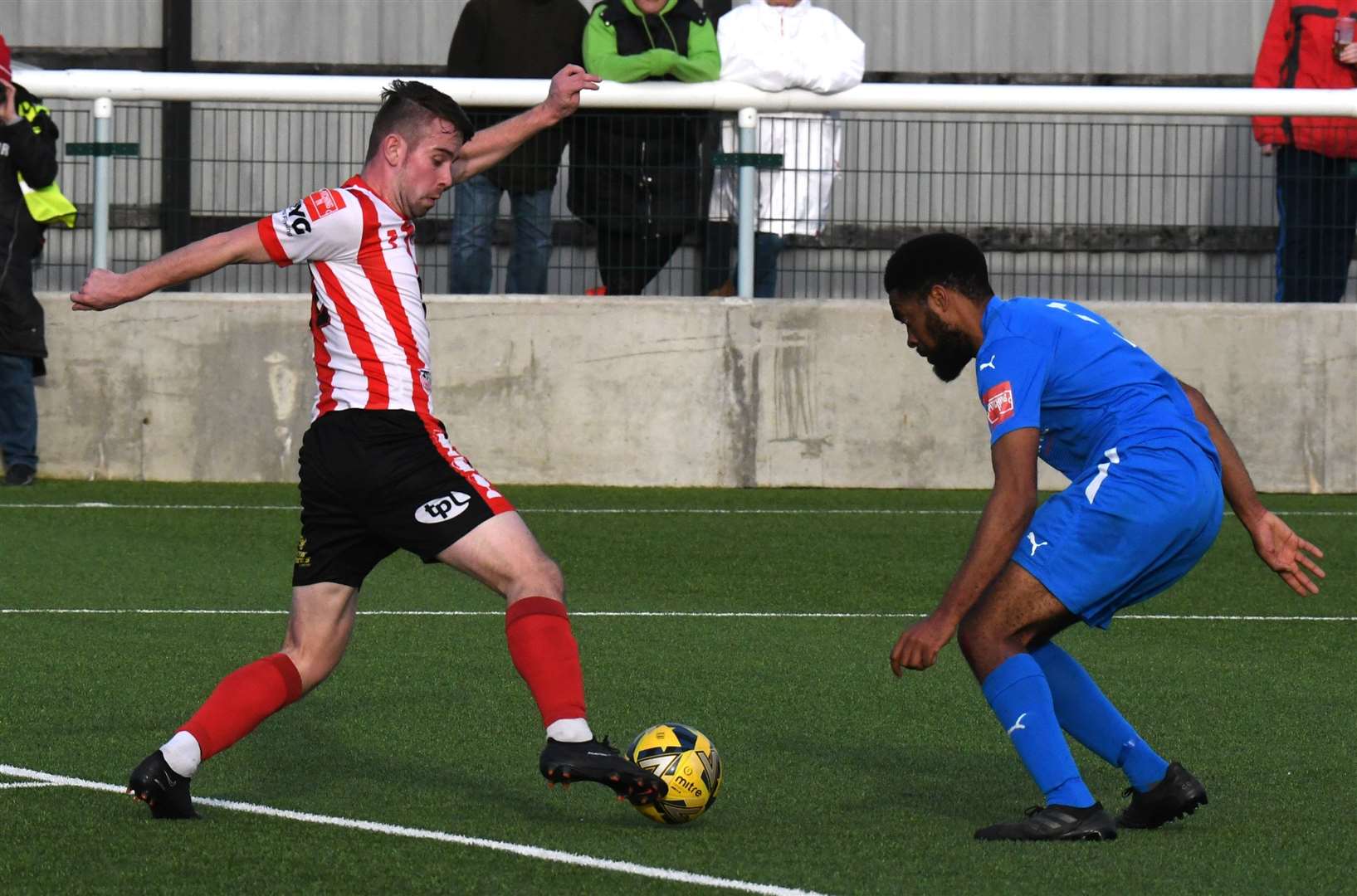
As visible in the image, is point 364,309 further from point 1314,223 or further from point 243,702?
point 1314,223

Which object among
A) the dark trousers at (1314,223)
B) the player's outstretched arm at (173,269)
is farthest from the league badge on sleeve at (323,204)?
the dark trousers at (1314,223)

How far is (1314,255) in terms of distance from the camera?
13.4 metres

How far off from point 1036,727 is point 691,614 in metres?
4.01

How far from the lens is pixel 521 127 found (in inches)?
249

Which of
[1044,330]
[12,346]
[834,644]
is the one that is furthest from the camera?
[12,346]

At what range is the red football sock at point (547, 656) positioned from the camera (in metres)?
5.38

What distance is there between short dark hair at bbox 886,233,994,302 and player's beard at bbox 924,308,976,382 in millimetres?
74

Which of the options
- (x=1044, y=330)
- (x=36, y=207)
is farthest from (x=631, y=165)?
(x=1044, y=330)

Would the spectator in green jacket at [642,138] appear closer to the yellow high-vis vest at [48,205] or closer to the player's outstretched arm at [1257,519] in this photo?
the yellow high-vis vest at [48,205]

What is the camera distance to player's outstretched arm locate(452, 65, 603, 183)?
6297 millimetres

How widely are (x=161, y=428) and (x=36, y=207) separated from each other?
1.40 meters

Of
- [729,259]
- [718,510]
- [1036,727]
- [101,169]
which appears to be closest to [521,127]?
[1036,727]

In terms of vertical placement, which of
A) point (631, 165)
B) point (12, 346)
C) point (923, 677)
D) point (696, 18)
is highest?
point (696, 18)

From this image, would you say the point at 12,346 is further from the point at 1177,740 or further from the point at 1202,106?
the point at 1177,740
